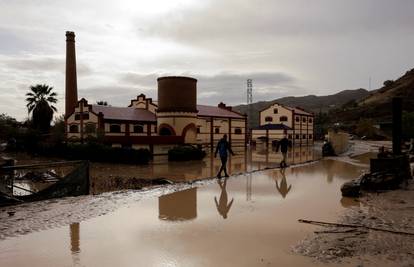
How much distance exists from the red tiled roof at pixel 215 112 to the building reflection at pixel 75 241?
3749cm

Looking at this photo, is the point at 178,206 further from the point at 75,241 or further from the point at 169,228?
the point at 75,241

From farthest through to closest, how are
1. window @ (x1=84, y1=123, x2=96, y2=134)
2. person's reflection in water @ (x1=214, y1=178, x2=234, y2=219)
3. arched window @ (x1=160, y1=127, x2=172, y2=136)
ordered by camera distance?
arched window @ (x1=160, y1=127, x2=172, y2=136) < window @ (x1=84, y1=123, x2=96, y2=134) < person's reflection in water @ (x1=214, y1=178, x2=234, y2=219)

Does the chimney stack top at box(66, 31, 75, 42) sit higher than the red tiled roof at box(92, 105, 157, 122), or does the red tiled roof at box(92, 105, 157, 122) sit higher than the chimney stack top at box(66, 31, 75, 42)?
the chimney stack top at box(66, 31, 75, 42)

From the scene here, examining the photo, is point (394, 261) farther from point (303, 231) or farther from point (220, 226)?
point (220, 226)

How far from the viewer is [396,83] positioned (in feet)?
369

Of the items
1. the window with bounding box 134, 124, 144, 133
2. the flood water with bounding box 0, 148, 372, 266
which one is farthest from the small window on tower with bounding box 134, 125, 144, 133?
the flood water with bounding box 0, 148, 372, 266

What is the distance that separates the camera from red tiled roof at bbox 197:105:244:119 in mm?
47250

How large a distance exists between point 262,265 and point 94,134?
1239 inches

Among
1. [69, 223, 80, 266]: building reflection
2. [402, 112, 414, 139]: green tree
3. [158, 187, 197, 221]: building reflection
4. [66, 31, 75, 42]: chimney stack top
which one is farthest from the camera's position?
[66, 31, 75, 42]: chimney stack top

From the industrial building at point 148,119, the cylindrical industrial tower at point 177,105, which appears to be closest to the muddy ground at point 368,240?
the industrial building at point 148,119

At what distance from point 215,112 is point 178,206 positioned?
3950 centimetres

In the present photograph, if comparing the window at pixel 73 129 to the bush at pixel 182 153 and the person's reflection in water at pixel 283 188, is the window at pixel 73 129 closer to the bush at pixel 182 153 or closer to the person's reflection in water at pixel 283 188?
the bush at pixel 182 153

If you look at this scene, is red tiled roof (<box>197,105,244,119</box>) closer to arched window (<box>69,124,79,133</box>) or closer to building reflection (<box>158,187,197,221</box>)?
arched window (<box>69,124,79,133</box>)

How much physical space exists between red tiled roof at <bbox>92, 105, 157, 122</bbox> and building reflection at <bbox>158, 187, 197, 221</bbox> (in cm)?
2809
